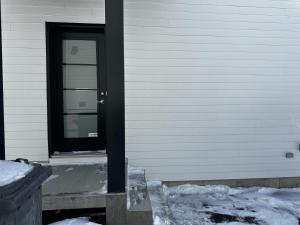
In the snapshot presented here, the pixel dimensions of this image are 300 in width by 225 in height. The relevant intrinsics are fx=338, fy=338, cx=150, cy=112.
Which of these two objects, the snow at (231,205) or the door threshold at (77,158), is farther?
the door threshold at (77,158)

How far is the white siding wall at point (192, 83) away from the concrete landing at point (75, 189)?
850 millimetres

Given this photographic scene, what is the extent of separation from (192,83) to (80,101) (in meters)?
1.69

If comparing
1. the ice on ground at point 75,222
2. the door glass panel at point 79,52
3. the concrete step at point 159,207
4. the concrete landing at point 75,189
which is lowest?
the concrete step at point 159,207

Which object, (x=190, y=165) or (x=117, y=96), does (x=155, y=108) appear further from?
(x=117, y=96)

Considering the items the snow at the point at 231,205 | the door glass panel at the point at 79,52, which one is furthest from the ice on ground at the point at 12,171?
the door glass panel at the point at 79,52

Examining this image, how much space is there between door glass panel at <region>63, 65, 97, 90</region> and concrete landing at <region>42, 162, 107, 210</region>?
4.28ft

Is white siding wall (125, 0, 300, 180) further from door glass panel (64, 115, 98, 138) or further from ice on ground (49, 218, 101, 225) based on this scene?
ice on ground (49, 218, 101, 225)

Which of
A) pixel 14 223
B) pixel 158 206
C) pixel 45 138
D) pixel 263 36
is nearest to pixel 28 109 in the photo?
pixel 45 138

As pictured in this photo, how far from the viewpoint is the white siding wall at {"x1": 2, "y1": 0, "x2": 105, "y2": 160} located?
466 cm

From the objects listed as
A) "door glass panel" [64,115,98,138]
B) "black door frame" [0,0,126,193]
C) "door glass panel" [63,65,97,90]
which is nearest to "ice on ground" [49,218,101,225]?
"black door frame" [0,0,126,193]

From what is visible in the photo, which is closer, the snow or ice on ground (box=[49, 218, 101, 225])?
ice on ground (box=[49, 218, 101, 225])

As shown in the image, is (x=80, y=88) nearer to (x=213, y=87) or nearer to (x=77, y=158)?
(x=77, y=158)

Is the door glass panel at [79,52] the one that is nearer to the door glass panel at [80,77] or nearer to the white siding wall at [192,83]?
the door glass panel at [80,77]

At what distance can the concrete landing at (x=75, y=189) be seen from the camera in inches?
133
